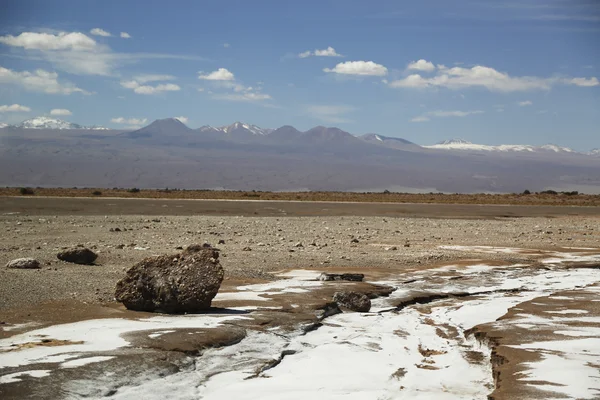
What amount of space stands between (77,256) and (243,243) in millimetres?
7743

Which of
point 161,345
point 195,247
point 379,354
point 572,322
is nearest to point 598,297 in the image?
point 572,322

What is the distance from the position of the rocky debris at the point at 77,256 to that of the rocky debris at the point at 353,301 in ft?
21.7

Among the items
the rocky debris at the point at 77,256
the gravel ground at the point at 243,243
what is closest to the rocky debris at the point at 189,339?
the gravel ground at the point at 243,243

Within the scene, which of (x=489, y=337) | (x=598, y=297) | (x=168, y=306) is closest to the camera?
(x=489, y=337)

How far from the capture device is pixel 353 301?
12391mm

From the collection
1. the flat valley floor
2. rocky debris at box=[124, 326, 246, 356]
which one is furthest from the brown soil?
rocky debris at box=[124, 326, 246, 356]

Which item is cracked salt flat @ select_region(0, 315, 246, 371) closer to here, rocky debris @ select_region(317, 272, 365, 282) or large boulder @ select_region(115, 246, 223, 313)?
large boulder @ select_region(115, 246, 223, 313)

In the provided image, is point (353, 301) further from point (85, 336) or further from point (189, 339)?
point (85, 336)

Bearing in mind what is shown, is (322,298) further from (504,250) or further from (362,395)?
(504,250)

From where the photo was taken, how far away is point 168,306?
10781 millimetres

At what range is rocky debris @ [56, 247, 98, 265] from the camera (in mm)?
16031

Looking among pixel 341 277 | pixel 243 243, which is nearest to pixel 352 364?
pixel 341 277

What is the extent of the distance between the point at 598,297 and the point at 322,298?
5401 millimetres

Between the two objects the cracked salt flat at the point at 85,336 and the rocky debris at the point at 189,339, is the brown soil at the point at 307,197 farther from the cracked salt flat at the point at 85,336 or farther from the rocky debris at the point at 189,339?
the rocky debris at the point at 189,339
